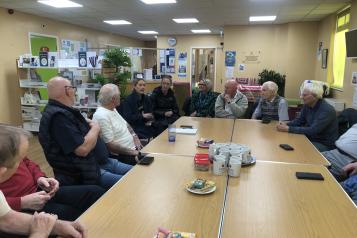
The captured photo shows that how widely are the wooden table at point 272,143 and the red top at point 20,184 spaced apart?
1587mm

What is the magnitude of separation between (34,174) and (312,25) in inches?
288

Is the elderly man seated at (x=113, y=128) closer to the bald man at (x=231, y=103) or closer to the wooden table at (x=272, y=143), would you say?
the wooden table at (x=272, y=143)

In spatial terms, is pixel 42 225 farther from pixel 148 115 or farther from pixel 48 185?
pixel 148 115

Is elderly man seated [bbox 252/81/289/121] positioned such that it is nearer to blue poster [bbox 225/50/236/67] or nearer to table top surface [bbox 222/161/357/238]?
table top surface [bbox 222/161/357/238]

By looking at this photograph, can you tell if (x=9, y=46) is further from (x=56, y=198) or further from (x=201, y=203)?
(x=201, y=203)

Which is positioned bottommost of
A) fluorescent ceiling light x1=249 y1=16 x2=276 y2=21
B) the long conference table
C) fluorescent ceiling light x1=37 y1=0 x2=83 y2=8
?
the long conference table

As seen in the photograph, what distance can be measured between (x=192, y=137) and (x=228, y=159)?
983mm

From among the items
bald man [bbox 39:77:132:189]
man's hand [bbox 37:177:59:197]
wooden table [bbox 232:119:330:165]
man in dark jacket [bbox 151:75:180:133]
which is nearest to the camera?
man's hand [bbox 37:177:59:197]

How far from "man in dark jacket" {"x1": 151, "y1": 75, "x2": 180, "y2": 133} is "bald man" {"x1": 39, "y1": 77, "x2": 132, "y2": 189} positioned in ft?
7.23

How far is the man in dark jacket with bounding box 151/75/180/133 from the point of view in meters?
4.44

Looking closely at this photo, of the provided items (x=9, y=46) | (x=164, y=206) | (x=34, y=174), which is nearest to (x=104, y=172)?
(x=34, y=174)

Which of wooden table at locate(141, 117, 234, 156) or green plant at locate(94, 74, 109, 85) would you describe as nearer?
wooden table at locate(141, 117, 234, 156)

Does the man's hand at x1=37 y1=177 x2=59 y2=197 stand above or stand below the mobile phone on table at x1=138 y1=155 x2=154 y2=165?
below

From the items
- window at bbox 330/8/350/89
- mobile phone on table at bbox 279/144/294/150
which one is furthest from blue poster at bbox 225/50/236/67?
mobile phone on table at bbox 279/144/294/150
